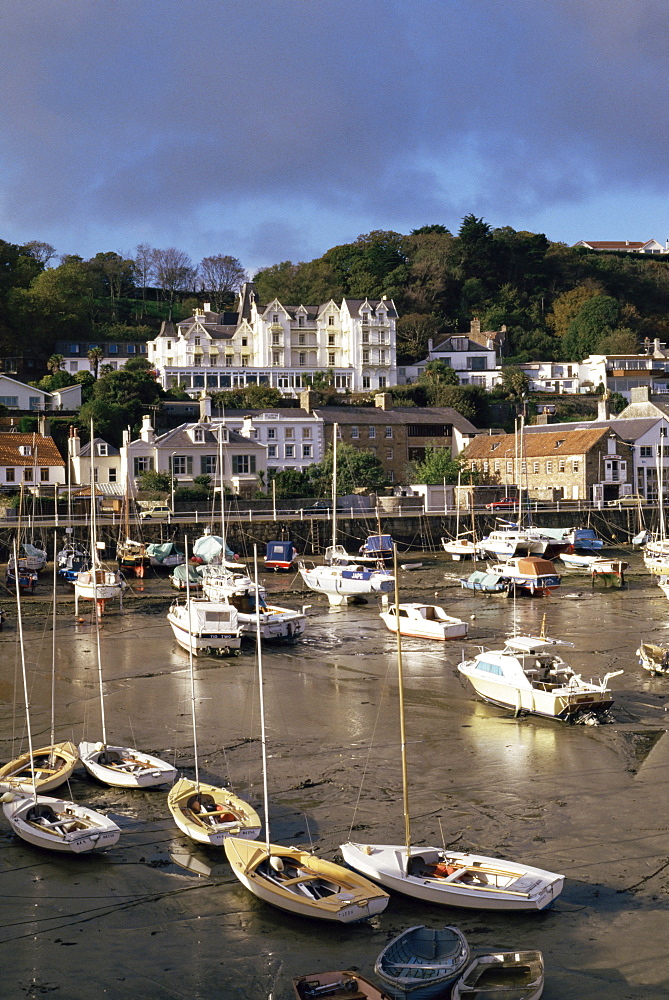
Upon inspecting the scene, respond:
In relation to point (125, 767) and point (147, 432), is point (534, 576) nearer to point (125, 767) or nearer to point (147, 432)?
point (125, 767)

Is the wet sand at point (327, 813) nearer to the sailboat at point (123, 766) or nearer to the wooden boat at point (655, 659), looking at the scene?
the sailboat at point (123, 766)

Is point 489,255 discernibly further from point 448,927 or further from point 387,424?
point 448,927

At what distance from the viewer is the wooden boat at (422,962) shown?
12680 millimetres

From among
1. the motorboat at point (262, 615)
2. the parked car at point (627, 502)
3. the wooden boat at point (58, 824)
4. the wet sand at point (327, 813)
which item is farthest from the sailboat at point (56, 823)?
the parked car at point (627, 502)

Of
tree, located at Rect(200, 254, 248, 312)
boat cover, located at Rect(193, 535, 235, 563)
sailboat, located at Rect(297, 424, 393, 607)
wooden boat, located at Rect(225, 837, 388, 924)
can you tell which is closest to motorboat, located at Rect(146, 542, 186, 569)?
boat cover, located at Rect(193, 535, 235, 563)

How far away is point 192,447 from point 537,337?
6045cm

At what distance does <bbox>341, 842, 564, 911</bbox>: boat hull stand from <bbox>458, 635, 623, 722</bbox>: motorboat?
30.3ft

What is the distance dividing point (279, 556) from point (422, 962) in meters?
42.3

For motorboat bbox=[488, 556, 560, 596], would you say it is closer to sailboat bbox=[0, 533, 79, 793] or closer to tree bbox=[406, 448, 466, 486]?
tree bbox=[406, 448, 466, 486]

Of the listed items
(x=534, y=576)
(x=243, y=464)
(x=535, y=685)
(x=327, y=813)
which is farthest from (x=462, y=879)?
(x=243, y=464)

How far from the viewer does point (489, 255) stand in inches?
5064

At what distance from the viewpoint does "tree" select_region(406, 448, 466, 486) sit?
76188mm

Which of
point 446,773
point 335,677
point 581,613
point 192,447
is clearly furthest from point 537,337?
point 446,773

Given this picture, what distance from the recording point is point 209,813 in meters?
18.1
